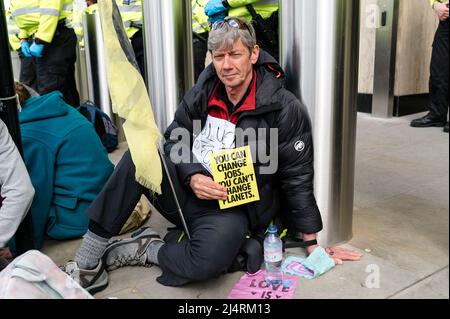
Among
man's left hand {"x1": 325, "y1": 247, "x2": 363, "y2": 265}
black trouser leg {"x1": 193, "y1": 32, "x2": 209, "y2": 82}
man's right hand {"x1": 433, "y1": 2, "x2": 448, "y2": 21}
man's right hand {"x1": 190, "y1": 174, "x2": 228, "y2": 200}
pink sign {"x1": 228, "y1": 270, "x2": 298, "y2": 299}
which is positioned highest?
man's right hand {"x1": 433, "y1": 2, "x2": 448, "y2": 21}

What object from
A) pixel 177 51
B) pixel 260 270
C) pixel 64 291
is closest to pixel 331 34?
pixel 260 270

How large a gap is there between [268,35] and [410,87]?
2.90m

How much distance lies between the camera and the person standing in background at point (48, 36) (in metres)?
4.16

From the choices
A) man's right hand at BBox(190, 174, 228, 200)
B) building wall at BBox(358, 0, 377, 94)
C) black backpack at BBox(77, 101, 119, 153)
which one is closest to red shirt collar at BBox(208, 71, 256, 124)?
man's right hand at BBox(190, 174, 228, 200)

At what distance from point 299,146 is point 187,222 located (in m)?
0.58

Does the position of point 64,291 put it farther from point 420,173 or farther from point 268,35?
point 420,173

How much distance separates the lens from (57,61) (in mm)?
4398

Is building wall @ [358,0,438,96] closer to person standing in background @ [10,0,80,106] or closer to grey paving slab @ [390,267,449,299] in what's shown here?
person standing in background @ [10,0,80,106]

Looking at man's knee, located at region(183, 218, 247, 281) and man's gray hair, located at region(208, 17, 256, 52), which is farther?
man's gray hair, located at region(208, 17, 256, 52)

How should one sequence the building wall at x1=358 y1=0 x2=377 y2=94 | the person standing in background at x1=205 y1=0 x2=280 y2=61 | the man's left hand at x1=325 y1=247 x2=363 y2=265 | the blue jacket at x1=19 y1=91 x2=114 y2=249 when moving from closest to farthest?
1. the man's left hand at x1=325 y1=247 x2=363 y2=265
2. the blue jacket at x1=19 y1=91 x2=114 y2=249
3. the person standing in background at x1=205 y1=0 x2=280 y2=61
4. the building wall at x1=358 y1=0 x2=377 y2=94

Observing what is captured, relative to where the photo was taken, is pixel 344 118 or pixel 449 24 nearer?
pixel 344 118

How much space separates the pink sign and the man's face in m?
0.81

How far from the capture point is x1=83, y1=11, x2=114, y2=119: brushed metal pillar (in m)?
4.79

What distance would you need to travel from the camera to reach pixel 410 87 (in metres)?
5.45
